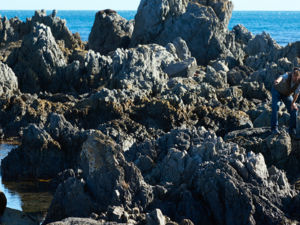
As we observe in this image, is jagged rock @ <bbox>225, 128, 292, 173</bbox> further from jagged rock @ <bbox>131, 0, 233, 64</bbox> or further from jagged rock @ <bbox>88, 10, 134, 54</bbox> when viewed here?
jagged rock @ <bbox>88, 10, 134, 54</bbox>

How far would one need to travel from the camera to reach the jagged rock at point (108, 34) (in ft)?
130

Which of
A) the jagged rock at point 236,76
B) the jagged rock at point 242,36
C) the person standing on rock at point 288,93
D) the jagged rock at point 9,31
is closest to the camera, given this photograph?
the person standing on rock at point 288,93

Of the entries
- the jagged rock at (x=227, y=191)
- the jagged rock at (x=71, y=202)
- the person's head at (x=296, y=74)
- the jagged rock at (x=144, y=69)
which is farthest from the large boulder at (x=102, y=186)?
the jagged rock at (x=144, y=69)

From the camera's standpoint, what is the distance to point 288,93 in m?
13.5

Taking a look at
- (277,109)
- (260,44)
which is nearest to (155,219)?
(277,109)

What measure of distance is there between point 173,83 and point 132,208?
48.4ft

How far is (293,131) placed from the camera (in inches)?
525

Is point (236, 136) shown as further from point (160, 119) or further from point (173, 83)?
point (173, 83)

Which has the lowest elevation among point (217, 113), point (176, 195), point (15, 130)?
point (15, 130)

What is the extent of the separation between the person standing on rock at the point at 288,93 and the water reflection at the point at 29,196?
5707mm

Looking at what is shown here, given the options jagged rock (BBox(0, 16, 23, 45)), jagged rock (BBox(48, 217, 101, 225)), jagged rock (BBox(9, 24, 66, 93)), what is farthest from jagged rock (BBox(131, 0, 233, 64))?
jagged rock (BBox(48, 217, 101, 225))

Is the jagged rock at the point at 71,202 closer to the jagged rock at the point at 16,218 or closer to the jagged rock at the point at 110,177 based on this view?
the jagged rock at the point at 110,177

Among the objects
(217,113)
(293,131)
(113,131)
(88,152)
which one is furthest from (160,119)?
(88,152)

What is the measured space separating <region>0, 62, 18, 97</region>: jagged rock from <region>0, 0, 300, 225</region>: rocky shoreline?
0.26 feet
